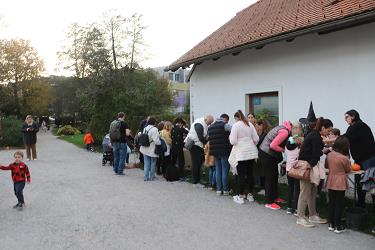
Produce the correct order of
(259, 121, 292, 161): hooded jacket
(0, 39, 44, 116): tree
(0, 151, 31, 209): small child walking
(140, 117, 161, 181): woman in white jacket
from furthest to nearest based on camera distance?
(0, 39, 44, 116): tree, (140, 117, 161, 181): woman in white jacket, (0, 151, 31, 209): small child walking, (259, 121, 292, 161): hooded jacket

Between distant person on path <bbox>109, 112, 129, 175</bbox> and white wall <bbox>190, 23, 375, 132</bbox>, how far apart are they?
391cm

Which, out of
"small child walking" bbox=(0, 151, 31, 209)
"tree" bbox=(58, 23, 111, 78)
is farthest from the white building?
"tree" bbox=(58, 23, 111, 78)

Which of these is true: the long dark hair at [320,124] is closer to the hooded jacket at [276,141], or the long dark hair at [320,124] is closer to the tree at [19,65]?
the hooded jacket at [276,141]

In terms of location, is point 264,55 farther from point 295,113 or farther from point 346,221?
point 346,221

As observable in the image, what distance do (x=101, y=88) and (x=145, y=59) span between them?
23.4 metres

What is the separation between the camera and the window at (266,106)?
11.1 meters

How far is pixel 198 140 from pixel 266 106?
10.8 ft

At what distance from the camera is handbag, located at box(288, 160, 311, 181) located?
6117 mm

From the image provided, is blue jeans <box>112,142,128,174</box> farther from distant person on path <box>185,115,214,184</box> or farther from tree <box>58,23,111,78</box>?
tree <box>58,23,111,78</box>

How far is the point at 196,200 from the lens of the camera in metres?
7.91

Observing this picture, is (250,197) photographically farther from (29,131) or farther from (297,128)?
(29,131)

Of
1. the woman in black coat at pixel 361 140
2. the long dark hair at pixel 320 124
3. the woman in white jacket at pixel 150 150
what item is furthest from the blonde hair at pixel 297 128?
the woman in white jacket at pixel 150 150

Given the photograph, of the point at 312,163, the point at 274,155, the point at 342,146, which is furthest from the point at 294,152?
the point at 342,146

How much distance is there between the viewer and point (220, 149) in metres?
8.19
